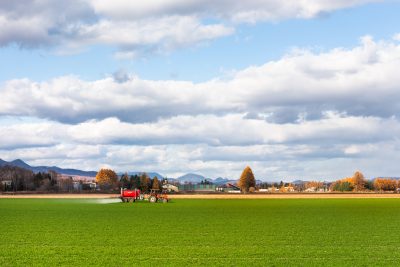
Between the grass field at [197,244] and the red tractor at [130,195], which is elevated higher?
the red tractor at [130,195]

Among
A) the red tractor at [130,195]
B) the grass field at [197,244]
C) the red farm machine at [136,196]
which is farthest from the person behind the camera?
the red tractor at [130,195]

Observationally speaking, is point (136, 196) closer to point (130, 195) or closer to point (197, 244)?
point (130, 195)

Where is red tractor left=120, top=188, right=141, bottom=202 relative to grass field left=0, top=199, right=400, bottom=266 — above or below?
above

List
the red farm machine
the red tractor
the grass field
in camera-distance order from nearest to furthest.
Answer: the grass field, the red farm machine, the red tractor

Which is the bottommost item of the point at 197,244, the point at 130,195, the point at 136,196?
the point at 197,244

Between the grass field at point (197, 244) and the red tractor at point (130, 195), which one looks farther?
the red tractor at point (130, 195)

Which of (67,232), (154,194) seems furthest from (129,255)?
(154,194)

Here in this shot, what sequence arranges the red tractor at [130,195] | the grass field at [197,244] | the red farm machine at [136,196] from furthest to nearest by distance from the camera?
the red tractor at [130,195] → the red farm machine at [136,196] → the grass field at [197,244]

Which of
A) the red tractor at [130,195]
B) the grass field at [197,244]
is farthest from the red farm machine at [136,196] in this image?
the grass field at [197,244]

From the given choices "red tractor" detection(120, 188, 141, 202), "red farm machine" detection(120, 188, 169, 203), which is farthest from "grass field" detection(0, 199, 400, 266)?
"red tractor" detection(120, 188, 141, 202)

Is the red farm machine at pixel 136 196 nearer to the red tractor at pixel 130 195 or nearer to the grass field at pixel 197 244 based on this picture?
the red tractor at pixel 130 195

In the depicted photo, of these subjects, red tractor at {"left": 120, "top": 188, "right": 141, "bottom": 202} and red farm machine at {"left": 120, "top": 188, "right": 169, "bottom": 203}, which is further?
red tractor at {"left": 120, "top": 188, "right": 141, "bottom": 202}

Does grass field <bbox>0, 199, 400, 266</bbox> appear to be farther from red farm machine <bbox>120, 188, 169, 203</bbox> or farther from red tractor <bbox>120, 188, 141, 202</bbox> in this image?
red tractor <bbox>120, 188, 141, 202</bbox>

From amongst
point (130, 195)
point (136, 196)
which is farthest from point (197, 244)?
point (130, 195)
